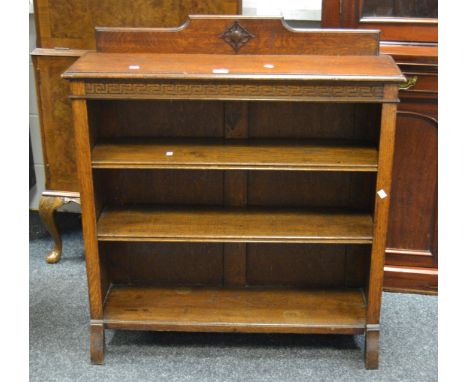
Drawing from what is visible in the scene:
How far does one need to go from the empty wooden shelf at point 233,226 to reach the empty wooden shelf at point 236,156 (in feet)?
0.66

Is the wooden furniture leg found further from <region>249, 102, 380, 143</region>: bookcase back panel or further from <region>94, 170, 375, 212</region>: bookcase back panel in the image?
<region>249, 102, 380, 143</region>: bookcase back panel

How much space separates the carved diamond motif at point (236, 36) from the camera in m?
1.73

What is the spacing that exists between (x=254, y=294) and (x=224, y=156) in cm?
51

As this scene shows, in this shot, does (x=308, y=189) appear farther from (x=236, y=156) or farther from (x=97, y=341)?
(x=97, y=341)

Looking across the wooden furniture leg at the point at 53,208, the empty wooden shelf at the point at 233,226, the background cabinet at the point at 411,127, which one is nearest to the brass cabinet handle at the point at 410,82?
the background cabinet at the point at 411,127

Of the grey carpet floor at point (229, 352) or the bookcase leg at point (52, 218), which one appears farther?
the bookcase leg at point (52, 218)

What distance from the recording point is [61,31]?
79.8 inches

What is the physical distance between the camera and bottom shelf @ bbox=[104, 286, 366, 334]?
72.0 inches

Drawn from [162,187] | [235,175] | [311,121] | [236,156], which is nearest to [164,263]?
[162,187]

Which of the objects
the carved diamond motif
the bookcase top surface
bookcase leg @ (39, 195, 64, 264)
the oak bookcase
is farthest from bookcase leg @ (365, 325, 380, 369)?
bookcase leg @ (39, 195, 64, 264)

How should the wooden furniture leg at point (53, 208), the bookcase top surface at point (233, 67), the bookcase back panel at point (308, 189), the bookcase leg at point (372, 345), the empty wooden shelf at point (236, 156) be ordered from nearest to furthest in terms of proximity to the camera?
the bookcase top surface at point (233, 67), the empty wooden shelf at point (236, 156), the bookcase leg at point (372, 345), the bookcase back panel at point (308, 189), the wooden furniture leg at point (53, 208)

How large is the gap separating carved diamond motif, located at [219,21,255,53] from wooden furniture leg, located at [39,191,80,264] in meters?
0.83

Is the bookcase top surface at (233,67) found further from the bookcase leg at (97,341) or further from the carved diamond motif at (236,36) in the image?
the bookcase leg at (97,341)

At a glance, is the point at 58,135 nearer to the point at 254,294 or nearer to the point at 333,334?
the point at 254,294
